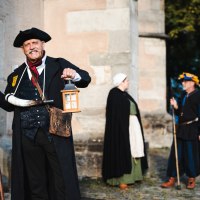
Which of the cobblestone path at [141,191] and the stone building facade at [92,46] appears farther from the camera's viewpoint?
the stone building facade at [92,46]

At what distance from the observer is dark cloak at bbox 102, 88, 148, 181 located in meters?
6.86

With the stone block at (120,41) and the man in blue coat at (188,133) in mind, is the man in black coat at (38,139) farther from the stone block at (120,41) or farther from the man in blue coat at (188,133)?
the stone block at (120,41)

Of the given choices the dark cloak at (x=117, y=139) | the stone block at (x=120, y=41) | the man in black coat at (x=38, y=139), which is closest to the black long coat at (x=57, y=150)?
the man in black coat at (x=38, y=139)

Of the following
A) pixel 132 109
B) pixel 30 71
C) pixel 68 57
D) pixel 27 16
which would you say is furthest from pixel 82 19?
pixel 30 71

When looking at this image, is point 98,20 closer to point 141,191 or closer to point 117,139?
point 117,139

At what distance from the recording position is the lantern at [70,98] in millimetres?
3839

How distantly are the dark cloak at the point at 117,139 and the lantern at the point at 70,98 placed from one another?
3.08 m

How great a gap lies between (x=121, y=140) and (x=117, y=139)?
0.06 meters

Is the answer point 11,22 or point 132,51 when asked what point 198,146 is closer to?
point 132,51

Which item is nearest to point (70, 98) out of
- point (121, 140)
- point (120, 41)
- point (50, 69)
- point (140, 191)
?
point (50, 69)

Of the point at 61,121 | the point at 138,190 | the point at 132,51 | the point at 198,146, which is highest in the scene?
the point at 132,51

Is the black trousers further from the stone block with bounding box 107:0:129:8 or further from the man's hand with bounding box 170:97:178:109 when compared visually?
the stone block with bounding box 107:0:129:8

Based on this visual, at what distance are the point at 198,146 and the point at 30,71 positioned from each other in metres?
3.67

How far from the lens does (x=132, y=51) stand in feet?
24.8
